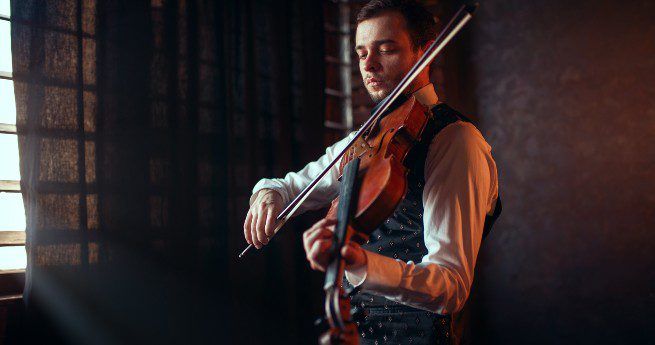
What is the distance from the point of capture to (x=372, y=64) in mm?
1452

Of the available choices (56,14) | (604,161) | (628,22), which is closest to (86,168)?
(56,14)

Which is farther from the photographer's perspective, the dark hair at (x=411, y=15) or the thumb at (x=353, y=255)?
the dark hair at (x=411, y=15)

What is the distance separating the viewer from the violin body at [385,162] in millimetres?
995

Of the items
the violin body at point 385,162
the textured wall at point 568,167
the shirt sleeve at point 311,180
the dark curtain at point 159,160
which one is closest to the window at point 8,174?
the dark curtain at point 159,160

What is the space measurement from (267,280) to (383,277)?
1.46m

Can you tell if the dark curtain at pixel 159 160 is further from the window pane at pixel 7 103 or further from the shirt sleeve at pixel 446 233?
the shirt sleeve at pixel 446 233

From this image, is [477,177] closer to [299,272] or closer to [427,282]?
[427,282]

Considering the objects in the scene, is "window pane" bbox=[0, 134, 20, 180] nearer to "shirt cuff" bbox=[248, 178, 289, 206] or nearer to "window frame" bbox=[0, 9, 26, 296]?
"window frame" bbox=[0, 9, 26, 296]

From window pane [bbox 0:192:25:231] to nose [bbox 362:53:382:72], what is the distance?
4.49 ft

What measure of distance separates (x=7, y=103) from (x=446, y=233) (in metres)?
1.73

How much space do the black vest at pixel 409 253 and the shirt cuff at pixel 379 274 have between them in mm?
214

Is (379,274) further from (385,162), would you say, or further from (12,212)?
(12,212)

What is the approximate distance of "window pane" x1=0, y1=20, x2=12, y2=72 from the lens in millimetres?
1927

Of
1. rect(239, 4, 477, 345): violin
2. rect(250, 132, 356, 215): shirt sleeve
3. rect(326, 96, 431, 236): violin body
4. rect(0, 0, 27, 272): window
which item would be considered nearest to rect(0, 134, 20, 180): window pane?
rect(0, 0, 27, 272): window
